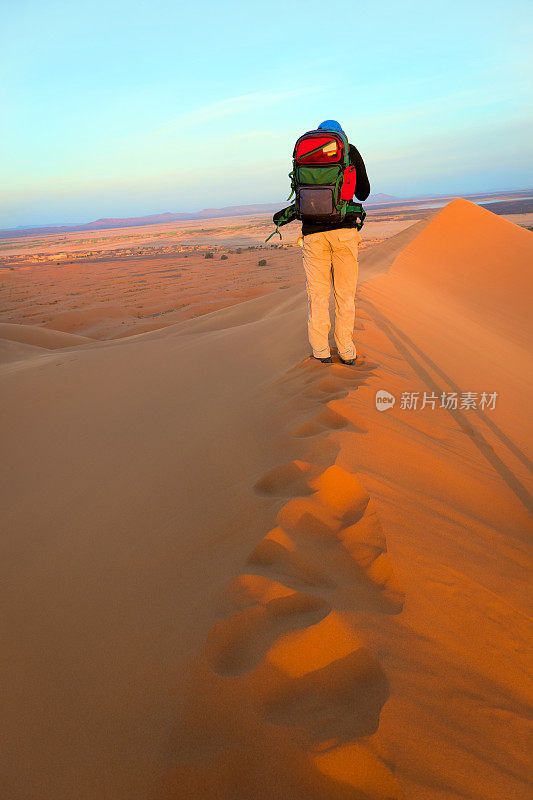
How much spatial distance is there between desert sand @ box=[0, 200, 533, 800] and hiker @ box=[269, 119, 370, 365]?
38cm

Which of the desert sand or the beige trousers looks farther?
the beige trousers

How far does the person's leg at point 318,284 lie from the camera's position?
3535mm

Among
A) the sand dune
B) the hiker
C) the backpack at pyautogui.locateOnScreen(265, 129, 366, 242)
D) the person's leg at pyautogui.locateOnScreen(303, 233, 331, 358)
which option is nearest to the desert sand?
the person's leg at pyautogui.locateOnScreen(303, 233, 331, 358)

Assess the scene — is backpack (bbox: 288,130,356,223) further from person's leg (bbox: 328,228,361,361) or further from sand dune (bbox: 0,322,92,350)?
sand dune (bbox: 0,322,92,350)

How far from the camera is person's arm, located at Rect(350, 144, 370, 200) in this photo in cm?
330

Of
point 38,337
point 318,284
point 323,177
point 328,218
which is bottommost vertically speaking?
point 38,337

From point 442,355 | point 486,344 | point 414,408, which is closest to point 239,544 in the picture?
point 414,408

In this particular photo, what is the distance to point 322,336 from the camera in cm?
374

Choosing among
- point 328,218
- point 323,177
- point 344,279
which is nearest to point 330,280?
point 344,279

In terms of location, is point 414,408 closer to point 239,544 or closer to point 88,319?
point 239,544

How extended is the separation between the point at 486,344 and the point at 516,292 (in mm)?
3896

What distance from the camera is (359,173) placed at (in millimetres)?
3363

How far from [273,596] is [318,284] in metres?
2.76

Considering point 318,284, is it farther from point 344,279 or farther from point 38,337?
point 38,337
